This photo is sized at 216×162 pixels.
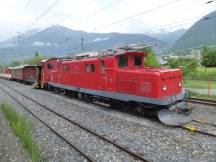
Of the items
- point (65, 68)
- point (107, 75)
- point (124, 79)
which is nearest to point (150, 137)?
point (124, 79)

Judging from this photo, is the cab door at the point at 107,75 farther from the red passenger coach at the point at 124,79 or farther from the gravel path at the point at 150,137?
the gravel path at the point at 150,137

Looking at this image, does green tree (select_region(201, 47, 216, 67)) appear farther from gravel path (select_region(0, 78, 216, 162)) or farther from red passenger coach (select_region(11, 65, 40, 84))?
gravel path (select_region(0, 78, 216, 162))

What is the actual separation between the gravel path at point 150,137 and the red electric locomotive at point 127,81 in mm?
848

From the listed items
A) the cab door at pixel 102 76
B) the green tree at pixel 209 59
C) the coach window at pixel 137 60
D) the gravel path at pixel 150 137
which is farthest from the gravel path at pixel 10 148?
the green tree at pixel 209 59

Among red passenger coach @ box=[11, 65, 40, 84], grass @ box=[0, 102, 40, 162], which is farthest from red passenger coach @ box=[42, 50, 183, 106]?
red passenger coach @ box=[11, 65, 40, 84]

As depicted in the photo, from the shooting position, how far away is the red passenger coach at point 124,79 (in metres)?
13.2

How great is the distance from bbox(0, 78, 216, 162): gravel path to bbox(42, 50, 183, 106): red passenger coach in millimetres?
1075

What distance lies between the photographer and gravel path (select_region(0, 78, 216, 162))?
9000mm

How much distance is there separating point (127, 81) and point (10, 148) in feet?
21.6

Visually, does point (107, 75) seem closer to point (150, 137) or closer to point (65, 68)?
point (150, 137)

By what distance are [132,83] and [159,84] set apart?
179 centimetres

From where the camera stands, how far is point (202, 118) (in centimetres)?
1362

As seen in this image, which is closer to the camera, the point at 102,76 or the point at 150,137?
the point at 150,137

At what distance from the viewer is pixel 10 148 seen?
1024cm
